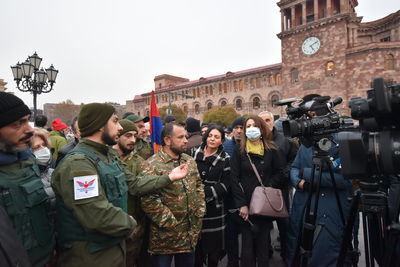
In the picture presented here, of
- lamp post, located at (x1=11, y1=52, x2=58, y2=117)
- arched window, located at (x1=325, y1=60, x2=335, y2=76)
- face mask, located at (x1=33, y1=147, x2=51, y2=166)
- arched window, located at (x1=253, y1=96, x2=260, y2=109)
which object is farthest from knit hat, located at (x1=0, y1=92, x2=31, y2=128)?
arched window, located at (x1=253, y1=96, x2=260, y2=109)

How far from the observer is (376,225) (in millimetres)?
1915

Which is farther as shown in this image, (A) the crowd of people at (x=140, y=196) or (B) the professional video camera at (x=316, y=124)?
(B) the professional video camera at (x=316, y=124)

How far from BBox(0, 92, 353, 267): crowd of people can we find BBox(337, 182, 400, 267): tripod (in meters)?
0.70

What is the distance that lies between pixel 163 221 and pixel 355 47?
99.1 feet

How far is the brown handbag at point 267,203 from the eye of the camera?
9.79 feet

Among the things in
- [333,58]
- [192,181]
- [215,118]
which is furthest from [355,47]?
[192,181]

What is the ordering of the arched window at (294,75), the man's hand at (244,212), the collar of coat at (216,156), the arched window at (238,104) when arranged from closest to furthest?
1. the man's hand at (244,212)
2. the collar of coat at (216,156)
3. the arched window at (294,75)
4. the arched window at (238,104)

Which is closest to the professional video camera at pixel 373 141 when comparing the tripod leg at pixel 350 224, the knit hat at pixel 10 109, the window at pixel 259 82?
the tripod leg at pixel 350 224

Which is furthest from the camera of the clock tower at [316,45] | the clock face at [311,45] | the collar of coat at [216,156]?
the clock face at [311,45]

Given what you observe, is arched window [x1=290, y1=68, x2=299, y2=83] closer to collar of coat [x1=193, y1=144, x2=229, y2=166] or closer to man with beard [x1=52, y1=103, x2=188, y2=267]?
collar of coat [x1=193, y1=144, x2=229, y2=166]

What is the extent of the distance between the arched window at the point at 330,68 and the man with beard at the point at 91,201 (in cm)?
2934

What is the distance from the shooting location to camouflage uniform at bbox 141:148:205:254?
2566 millimetres

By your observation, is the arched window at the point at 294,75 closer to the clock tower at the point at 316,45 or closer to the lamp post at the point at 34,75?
the clock tower at the point at 316,45

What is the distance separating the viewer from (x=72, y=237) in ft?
6.11
